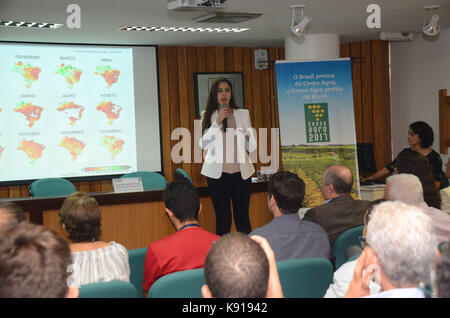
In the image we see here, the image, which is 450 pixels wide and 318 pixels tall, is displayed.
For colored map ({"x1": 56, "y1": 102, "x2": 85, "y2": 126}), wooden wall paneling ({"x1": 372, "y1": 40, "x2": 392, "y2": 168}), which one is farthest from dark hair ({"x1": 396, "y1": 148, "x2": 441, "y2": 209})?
colored map ({"x1": 56, "y1": 102, "x2": 85, "y2": 126})

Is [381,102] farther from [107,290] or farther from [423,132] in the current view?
[107,290]

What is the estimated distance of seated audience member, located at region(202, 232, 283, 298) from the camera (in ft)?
4.80

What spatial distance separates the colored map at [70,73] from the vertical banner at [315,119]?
2696mm

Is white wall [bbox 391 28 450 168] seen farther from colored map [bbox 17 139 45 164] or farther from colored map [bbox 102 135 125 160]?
colored map [bbox 17 139 45 164]

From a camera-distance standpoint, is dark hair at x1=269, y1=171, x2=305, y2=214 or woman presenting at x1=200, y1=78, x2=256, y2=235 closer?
dark hair at x1=269, y1=171, x2=305, y2=214

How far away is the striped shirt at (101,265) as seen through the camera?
2.45 meters

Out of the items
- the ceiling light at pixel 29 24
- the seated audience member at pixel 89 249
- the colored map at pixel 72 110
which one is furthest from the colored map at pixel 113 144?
the seated audience member at pixel 89 249

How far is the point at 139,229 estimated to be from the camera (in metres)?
5.46

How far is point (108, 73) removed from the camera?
24.9 feet

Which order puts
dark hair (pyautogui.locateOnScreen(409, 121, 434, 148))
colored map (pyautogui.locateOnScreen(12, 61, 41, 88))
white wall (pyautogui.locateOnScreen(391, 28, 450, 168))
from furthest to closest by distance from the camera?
white wall (pyautogui.locateOnScreen(391, 28, 450, 168))
colored map (pyautogui.locateOnScreen(12, 61, 41, 88))
dark hair (pyautogui.locateOnScreen(409, 121, 434, 148))

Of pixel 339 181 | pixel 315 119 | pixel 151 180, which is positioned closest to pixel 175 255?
pixel 339 181

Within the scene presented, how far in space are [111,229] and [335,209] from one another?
2.54m

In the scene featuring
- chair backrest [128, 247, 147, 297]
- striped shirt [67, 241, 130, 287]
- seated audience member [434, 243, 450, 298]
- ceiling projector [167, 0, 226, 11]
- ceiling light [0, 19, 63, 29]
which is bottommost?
chair backrest [128, 247, 147, 297]

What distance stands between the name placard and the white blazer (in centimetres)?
69
